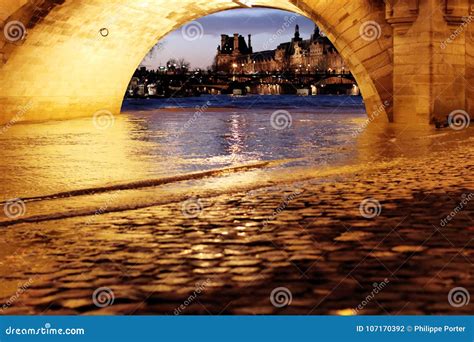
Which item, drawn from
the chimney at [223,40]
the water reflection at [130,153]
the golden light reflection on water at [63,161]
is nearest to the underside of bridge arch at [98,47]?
the water reflection at [130,153]

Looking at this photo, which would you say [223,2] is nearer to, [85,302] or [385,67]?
[385,67]

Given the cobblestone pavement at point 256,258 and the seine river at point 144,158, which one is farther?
the seine river at point 144,158

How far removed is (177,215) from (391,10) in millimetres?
12334

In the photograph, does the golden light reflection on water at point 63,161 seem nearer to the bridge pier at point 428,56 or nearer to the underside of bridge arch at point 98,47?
the underside of bridge arch at point 98,47

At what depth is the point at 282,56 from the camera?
170375 millimetres

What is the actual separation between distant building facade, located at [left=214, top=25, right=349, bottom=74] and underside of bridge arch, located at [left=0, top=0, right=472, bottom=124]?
119 m

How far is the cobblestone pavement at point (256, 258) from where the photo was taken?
3965mm

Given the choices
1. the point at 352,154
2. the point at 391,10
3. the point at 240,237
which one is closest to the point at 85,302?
the point at 240,237

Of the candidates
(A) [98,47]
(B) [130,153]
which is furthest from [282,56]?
(B) [130,153]

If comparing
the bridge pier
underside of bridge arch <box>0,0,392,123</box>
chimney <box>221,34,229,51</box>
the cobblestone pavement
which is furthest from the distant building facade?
the cobblestone pavement

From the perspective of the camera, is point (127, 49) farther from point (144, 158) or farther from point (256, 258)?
point (256, 258)

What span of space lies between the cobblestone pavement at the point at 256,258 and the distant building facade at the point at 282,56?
137 metres

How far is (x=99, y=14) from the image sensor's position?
2181 cm

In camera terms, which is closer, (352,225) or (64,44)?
(352,225)
